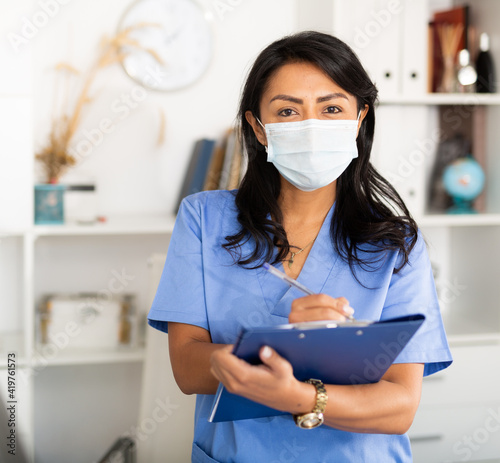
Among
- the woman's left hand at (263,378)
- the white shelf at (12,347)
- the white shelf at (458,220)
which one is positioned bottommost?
the white shelf at (12,347)

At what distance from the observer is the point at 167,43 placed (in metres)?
2.13

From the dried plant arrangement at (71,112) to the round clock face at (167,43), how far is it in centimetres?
1

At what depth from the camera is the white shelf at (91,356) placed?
188cm

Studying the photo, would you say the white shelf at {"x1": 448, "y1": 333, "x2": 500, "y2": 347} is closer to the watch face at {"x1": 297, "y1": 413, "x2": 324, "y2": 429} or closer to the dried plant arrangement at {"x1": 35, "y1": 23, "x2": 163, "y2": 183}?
the watch face at {"x1": 297, "y1": 413, "x2": 324, "y2": 429}

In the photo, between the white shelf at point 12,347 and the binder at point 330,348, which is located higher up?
the binder at point 330,348

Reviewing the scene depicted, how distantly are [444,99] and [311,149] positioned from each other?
40.7 inches

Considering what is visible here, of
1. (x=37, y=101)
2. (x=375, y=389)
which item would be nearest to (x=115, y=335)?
(x=37, y=101)

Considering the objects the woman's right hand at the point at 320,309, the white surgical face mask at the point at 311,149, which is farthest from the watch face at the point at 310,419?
the white surgical face mask at the point at 311,149

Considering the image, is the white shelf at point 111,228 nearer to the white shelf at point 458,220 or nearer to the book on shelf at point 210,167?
the book on shelf at point 210,167

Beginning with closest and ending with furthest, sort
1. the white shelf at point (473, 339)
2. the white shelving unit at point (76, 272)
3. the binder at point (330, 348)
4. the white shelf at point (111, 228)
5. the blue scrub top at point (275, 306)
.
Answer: the binder at point (330, 348) < the blue scrub top at point (275, 306) < the white shelf at point (111, 228) < the white shelving unit at point (76, 272) < the white shelf at point (473, 339)

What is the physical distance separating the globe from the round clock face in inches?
39.1

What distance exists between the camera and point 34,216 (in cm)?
189

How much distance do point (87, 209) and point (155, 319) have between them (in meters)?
0.91

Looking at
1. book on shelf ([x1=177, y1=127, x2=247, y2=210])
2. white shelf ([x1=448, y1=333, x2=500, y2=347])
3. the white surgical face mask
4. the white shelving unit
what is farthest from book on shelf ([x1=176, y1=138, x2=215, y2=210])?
white shelf ([x1=448, y1=333, x2=500, y2=347])
